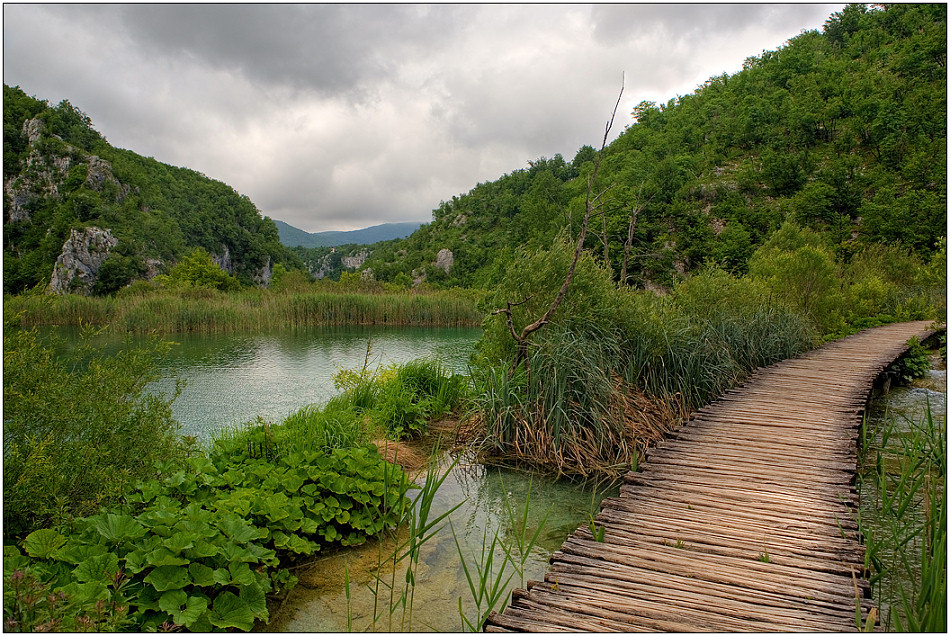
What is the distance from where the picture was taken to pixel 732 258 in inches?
1268

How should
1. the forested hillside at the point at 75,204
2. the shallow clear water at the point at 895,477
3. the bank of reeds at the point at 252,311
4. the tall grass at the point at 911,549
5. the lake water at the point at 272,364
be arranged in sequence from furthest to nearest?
the forested hillside at the point at 75,204 → the bank of reeds at the point at 252,311 → the lake water at the point at 272,364 → the shallow clear water at the point at 895,477 → the tall grass at the point at 911,549

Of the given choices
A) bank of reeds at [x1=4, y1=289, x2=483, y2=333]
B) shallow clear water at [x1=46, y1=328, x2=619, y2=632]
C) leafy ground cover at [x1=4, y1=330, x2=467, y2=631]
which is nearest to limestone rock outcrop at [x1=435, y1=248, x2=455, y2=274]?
bank of reeds at [x1=4, y1=289, x2=483, y2=333]

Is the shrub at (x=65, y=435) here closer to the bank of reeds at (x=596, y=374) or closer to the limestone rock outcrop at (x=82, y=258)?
the bank of reeds at (x=596, y=374)

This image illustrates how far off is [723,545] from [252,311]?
19.0 m

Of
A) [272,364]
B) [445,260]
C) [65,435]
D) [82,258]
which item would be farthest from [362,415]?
[445,260]

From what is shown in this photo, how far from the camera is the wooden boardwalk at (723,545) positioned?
233 cm

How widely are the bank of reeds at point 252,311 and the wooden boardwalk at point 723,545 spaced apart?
1351 cm

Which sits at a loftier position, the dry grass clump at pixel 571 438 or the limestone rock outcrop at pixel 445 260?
the limestone rock outcrop at pixel 445 260

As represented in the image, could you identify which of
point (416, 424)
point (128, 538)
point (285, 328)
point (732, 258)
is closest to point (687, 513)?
point (128, 538)

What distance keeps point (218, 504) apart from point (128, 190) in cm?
5919

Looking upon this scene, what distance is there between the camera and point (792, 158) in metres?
34.9

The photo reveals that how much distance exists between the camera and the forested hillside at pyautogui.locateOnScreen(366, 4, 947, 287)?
99.1ft

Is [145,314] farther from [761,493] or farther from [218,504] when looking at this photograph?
[761,493]

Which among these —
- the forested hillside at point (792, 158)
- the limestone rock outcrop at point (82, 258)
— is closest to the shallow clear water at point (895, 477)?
the forested hillside at point (792, 158)
